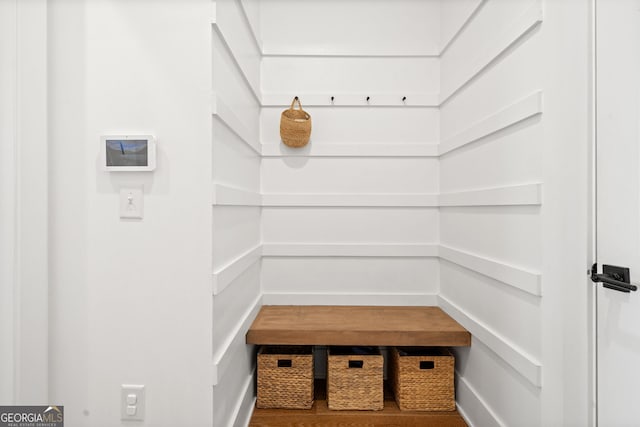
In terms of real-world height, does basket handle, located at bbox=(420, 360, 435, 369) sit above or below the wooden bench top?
below

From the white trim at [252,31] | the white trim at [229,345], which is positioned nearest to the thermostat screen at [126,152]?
the white trim at [229,345]

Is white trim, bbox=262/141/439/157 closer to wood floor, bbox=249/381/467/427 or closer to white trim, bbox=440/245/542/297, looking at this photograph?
white trim, bbox=440/245/542/297

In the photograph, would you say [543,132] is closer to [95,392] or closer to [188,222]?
[188,222]

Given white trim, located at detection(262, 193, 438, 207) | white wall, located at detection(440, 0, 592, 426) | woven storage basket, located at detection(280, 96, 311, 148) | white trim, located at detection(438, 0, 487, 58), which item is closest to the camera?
white wall, located at detection(440, 0, 592, 426)

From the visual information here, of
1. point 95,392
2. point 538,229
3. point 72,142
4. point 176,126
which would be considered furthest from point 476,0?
point 95,392

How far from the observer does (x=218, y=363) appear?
132cm

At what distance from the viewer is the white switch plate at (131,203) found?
1297 millimetres

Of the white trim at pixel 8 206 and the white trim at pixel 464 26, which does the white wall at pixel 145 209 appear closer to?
the white trim at pixel 8 206

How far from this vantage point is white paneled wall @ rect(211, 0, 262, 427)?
53.1 inches

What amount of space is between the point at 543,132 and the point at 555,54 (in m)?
0.27

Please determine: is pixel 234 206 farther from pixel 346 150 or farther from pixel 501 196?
pixel 501 196

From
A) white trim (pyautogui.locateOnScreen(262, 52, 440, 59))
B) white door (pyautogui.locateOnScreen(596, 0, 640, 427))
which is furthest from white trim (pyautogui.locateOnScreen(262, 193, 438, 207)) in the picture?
white door (pyautogui.locateOnScreen(596, 0, 640, 427))

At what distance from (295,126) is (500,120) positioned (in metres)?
1.11

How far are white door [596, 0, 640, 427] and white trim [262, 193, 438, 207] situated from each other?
45.3 inches
